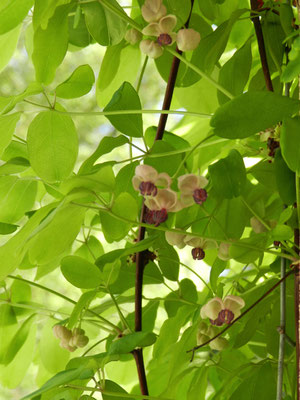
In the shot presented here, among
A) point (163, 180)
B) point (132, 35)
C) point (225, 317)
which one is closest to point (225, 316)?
point (225, 317)

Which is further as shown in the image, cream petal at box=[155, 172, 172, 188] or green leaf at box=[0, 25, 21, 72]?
green leaf at box=[0, 25, 21, 72]

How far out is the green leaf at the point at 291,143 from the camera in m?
0.30

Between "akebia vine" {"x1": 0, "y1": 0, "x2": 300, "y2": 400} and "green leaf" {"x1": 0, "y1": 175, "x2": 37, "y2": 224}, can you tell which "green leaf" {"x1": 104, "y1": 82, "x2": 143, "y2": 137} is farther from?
"green leaf" {"x1": 0, "y1": 175, "x2": 37, "y2": 224}

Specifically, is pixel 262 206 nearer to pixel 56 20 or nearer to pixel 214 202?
pixel 214 202

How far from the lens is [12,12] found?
38 centimetres

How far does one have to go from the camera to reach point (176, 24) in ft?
1.32

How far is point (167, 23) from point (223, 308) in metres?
0.18

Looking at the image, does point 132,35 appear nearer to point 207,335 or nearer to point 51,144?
point 51,144

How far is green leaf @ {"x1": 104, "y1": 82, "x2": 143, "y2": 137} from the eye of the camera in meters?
0.40

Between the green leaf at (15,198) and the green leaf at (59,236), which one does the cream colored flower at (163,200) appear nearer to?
the green leaf at (59,236)

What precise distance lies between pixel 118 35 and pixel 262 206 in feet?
0.51

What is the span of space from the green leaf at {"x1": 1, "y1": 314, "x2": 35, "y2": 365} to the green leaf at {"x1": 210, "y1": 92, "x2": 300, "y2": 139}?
318 millimetres

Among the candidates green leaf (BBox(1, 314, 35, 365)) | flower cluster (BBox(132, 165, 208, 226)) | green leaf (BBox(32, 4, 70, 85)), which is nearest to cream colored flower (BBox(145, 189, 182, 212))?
flower cluster (BBox(132, 165, 208, 226))

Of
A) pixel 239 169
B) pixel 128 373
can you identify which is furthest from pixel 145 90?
pixel 239 169
